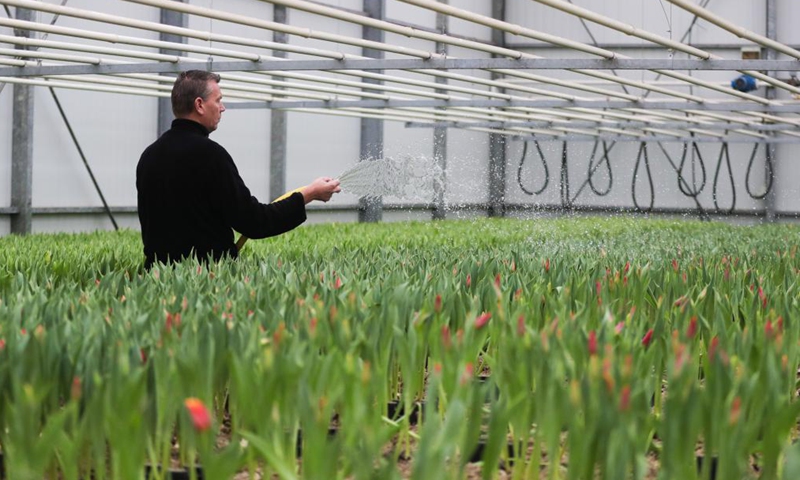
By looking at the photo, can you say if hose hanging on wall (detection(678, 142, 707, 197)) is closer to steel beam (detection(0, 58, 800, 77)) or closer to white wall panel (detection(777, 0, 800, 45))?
white wall panel (detection(777, 0, 800, 45))

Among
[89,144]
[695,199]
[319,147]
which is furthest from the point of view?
[695,199]

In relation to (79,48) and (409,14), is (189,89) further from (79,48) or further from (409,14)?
(409,14)

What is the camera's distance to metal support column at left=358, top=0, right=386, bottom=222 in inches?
581

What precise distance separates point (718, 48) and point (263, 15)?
7421 millimetres

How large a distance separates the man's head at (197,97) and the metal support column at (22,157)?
21.5ft

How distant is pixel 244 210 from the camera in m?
3.92

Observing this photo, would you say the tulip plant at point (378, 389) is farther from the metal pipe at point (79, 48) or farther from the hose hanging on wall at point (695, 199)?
the hose hanging on wall at point (695, 199)

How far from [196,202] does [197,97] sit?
0.43 metres

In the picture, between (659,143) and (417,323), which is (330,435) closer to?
(417,323)

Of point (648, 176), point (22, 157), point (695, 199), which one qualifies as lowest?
point (695, 199)

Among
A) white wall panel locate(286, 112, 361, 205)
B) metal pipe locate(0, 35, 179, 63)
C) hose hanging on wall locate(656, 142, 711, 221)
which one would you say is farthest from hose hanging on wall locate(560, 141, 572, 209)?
metal pipe locate(0, 35, 179, 63)

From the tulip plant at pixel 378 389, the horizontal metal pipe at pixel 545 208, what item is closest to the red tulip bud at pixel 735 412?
the tulip plant at pixel 378 389

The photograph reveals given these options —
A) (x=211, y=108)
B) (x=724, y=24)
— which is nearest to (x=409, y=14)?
(x=724, y=24)

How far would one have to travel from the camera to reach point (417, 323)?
6.40ft
